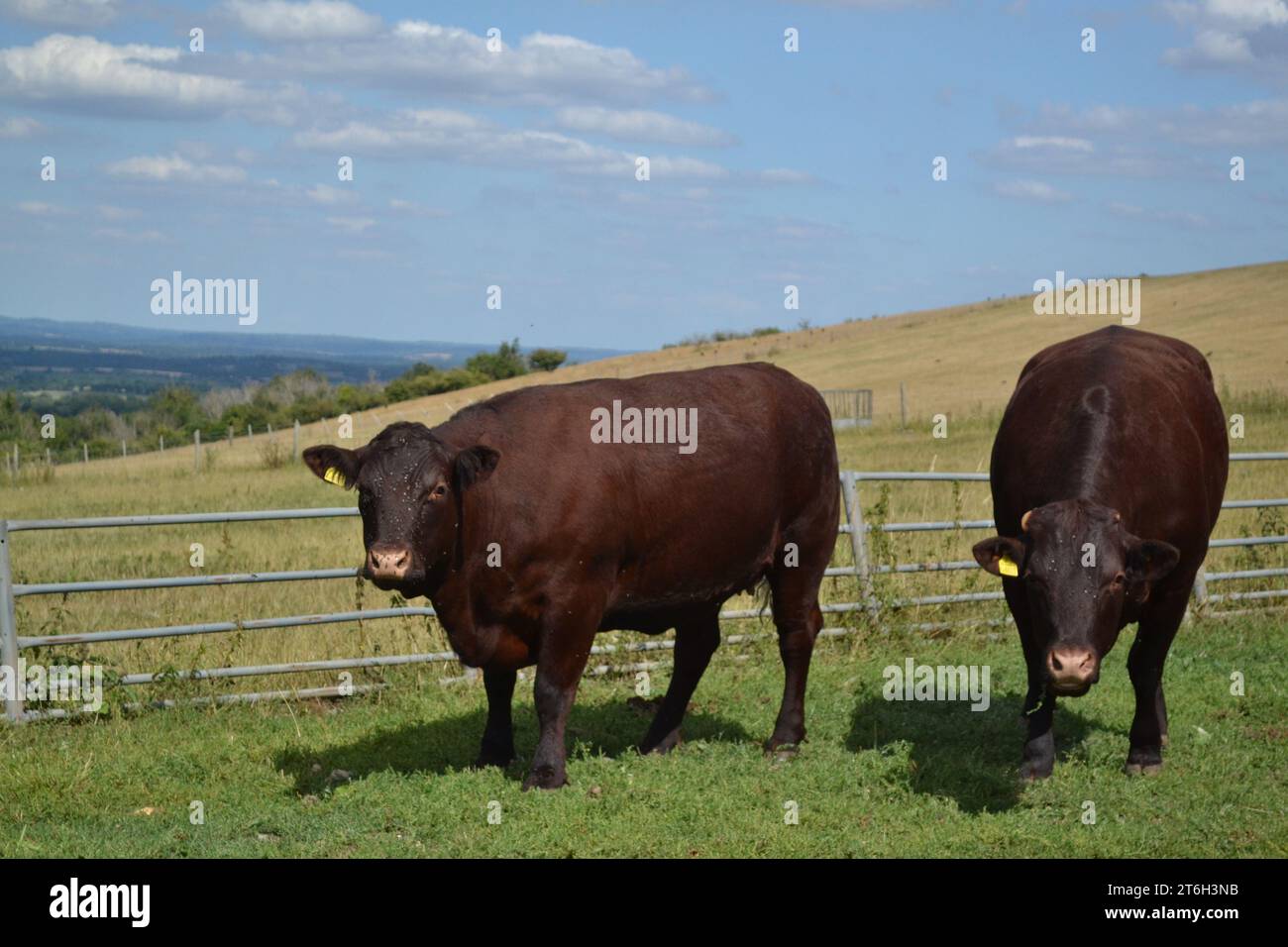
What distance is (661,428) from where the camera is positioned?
7809mm

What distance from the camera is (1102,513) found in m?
6.59

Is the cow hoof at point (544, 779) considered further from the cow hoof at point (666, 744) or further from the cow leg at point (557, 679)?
the cow hoof at point (666, 744)

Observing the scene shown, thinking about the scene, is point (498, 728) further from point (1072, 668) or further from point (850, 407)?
point (850, 407)

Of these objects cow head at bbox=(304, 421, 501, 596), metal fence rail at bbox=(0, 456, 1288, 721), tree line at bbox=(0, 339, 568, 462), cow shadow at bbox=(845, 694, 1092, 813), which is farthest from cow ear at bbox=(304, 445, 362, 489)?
tree line at bbox=(0, 339, 568, 462)

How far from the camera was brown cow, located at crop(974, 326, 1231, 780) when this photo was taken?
6.47m

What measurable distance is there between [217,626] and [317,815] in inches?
118

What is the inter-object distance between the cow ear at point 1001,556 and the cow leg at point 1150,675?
1345 mm

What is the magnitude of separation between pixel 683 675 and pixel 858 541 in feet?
11.9

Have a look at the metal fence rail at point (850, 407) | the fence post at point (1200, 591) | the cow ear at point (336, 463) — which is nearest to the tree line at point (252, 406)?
the metal fence rail at point (850, 407)

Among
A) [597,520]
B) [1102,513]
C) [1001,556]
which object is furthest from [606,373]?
[1102,513]

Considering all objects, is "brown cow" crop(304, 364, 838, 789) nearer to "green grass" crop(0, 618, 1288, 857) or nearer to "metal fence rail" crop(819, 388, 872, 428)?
"green grass" crop(0, 618, 1288, 857)

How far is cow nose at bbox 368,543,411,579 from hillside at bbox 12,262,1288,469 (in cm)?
2824

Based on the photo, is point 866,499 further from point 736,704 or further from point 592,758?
point 592,758
